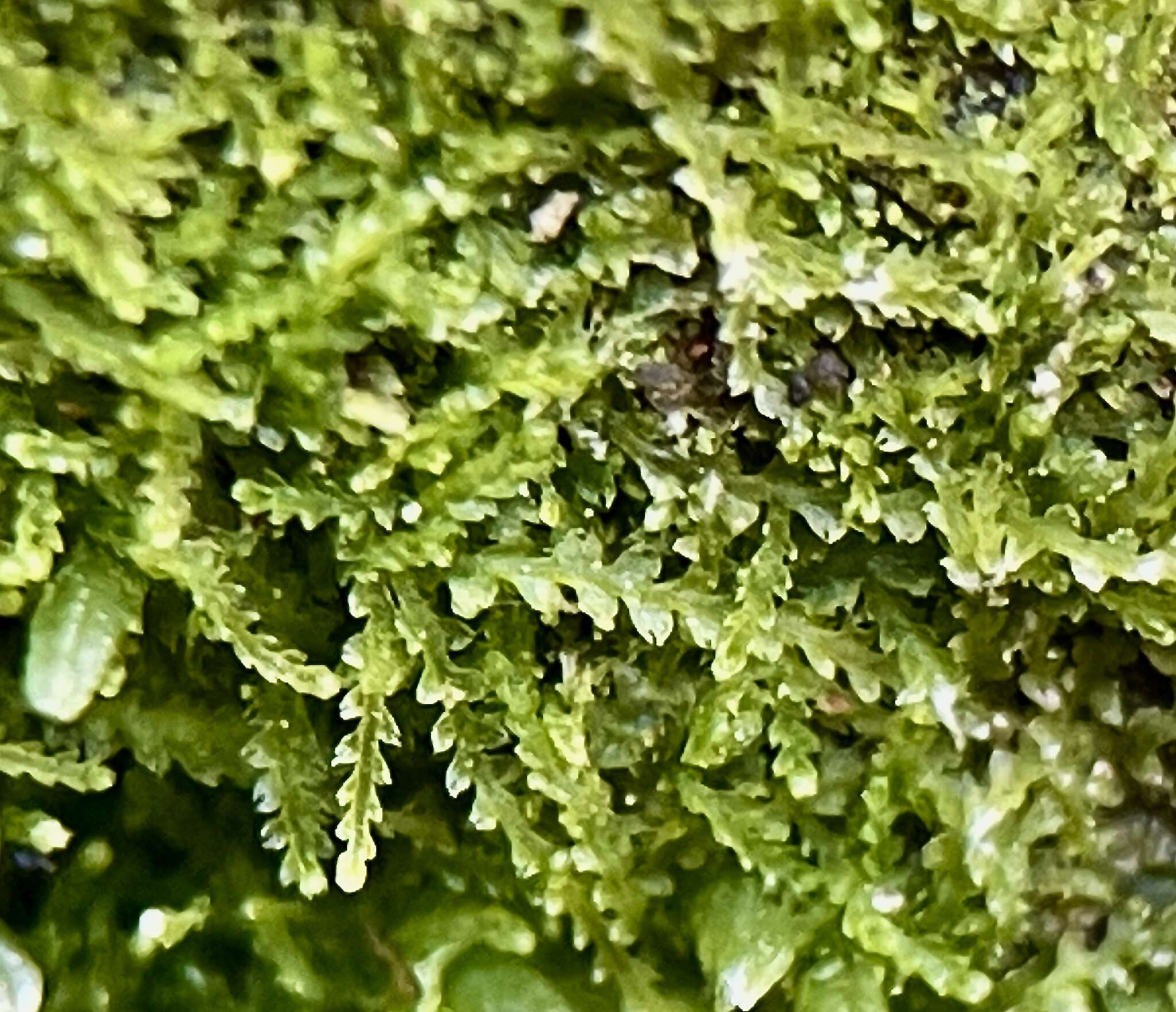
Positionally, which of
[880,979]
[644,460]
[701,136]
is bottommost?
[880,979]

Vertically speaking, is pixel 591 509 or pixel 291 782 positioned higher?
pixel 591 509

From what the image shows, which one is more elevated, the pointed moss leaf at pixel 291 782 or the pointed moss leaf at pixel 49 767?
the pointed moss leaf at pixel 49 767

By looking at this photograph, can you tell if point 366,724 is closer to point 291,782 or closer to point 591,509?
point 291,782

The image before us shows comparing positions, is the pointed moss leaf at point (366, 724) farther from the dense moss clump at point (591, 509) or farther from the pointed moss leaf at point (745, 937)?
the pointed moss leaf at point (745, 937)

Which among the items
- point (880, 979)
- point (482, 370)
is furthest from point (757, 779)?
point (482, 370)

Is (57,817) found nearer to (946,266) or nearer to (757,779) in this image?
(757,779)

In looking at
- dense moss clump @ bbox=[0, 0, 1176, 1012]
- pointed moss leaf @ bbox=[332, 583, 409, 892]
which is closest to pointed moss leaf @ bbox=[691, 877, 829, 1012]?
dense moss clump @ bbox=[0, 0, 1176, 1012]

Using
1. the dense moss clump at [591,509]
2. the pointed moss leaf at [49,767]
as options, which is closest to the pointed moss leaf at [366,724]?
the dense moss clump at [591,509]

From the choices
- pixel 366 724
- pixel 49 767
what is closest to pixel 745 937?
pixel 366 724

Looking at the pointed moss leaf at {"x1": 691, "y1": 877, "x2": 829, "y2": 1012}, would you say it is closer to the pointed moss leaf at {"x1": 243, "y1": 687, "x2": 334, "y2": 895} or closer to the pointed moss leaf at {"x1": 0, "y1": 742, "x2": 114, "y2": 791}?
the pointed moss leaf at {"x1": 243, "y1": 687, "x2": 334, "y2": 895}
